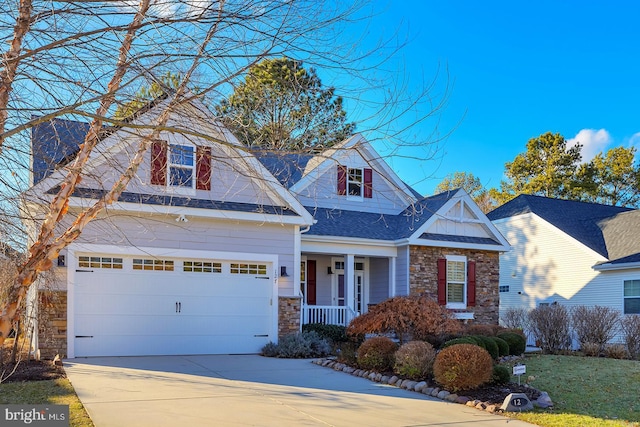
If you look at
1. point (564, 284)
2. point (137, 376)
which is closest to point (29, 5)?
point (137, 376)

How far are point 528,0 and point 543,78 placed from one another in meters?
7.38

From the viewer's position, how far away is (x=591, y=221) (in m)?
25.3

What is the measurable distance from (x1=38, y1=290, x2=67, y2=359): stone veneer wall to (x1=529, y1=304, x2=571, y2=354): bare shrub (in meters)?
12.1

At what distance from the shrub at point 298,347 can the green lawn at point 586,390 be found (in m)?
4.61

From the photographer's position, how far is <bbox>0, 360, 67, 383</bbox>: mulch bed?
32.5ft

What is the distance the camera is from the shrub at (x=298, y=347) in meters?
13.8

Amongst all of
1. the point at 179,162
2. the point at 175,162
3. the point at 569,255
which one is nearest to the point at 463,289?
the point at 569,255

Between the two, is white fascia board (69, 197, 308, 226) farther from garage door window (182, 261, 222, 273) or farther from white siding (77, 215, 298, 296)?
garage door window (182, 261, 222, 273)

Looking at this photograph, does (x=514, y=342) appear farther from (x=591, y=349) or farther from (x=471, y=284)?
(x=471, y=284)

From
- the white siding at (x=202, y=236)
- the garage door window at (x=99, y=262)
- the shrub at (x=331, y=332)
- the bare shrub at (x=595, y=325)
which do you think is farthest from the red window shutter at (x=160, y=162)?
the bare shrub at (x=595, y=325)

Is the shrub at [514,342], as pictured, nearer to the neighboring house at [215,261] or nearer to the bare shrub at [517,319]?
the neighboring house at [215,261]

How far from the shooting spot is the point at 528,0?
15.4m

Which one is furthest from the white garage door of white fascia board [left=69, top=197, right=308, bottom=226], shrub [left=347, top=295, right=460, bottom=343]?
shrub [left=347, top=295, right=460, bottom=343]

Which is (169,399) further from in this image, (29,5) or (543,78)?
(543,78)
